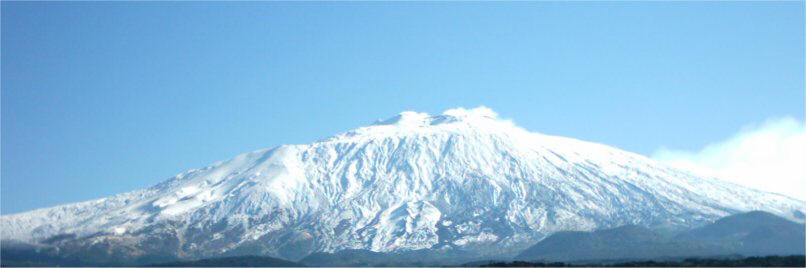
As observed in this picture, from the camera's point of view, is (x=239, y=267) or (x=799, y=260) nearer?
(x=799, y=260)

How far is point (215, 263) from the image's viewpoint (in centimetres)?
17888

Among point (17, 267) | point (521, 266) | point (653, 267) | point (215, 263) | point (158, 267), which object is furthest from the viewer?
point (17, 267)

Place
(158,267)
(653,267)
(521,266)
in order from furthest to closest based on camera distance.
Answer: (158,267), (521,266), (653,267)

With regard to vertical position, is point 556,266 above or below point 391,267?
below

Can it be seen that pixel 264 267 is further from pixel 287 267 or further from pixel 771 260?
pixel 771 260

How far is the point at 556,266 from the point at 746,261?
60.3 feet

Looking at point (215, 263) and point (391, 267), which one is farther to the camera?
point (391, 267)

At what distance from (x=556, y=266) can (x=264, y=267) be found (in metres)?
78.9

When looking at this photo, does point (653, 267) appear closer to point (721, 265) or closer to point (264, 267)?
point (721, 265)

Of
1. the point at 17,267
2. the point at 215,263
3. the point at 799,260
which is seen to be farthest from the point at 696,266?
the point at 17,267

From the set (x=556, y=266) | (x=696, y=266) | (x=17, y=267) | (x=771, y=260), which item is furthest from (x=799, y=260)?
(x=17, y=267)

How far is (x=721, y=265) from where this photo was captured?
9500 cm

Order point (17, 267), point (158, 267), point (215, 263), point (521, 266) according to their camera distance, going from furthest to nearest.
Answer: point (17, 267)
point (215, 263)
point (158, 267)
point (521, 266)

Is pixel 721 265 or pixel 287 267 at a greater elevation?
pixel 287 267
